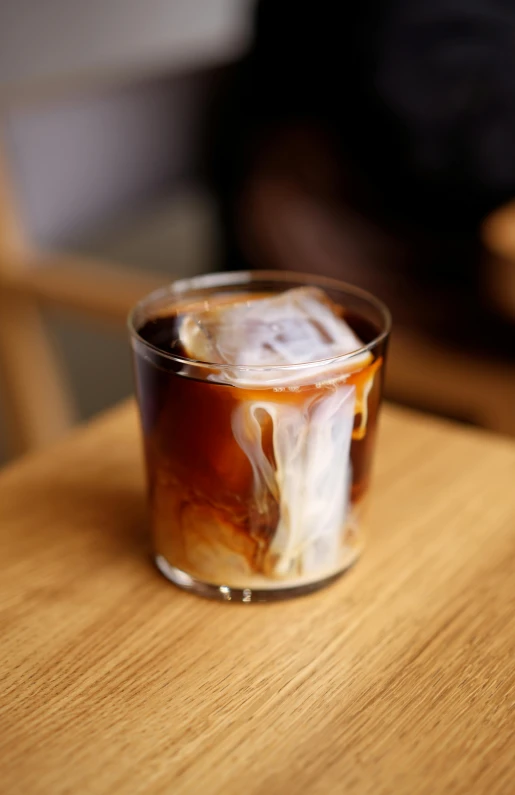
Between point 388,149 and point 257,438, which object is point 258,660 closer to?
point 257,438

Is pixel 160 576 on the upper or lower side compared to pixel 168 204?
upper

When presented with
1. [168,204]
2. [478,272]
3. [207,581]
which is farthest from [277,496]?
[168,204]

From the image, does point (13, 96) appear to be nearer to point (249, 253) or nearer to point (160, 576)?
point (249, 253)

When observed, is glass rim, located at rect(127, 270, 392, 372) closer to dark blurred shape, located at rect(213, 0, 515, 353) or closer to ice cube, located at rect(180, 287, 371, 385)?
ice cube, located at rect(180, 287, 371, 385)

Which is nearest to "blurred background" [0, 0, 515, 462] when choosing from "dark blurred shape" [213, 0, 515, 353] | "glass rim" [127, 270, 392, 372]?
"dark blurred shape" [213, 0, 515, 353]

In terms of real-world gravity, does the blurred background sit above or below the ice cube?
below

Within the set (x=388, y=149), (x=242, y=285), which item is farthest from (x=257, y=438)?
(x=388, y=149)
